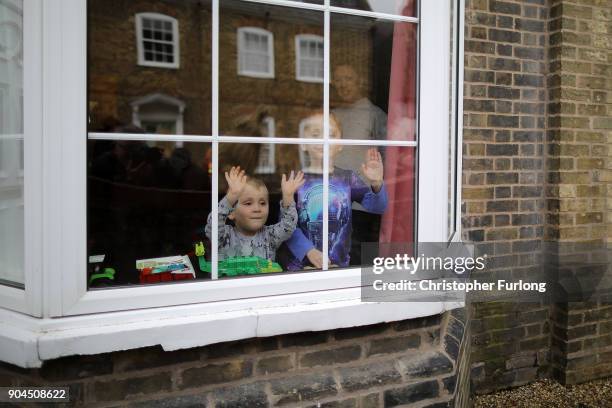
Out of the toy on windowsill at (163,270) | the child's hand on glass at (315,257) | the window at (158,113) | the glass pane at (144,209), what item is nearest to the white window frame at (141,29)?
the window at (158,113)

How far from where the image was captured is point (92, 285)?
5.97 ft

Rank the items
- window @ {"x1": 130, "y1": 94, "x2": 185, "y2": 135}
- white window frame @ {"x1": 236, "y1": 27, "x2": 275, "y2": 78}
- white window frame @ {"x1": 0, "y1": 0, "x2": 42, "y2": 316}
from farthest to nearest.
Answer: white window frame @ {"x1": 236, "y1": 27, "x2": 275, "y2": 78}, window @ {"x1": 130, "y1": 94, "x2": 185, "y2": 135}, white window frame @ {"x1": 0, "y1": 0, "x2": 42, "y2": 316}

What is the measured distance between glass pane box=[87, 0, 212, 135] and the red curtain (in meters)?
0.96

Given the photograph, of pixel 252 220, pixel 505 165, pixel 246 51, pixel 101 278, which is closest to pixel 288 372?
pixel 252 220

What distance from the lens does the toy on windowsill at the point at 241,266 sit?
209 cm

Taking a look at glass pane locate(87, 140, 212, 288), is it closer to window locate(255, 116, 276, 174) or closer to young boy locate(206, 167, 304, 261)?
young boy locate(206, 167, 304, 261)

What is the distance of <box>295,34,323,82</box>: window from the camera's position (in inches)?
117

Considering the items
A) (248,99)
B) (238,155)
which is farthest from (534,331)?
(248,99)

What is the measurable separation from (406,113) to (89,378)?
183 centimetres

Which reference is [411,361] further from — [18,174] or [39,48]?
[39,48]

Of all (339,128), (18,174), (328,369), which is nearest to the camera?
(18,174)

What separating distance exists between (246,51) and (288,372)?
2581mm

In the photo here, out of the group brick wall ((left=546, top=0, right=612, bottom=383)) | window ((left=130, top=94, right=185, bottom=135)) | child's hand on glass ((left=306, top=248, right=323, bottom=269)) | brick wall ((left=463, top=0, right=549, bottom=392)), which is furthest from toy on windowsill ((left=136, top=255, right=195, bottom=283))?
brick wall ((left=546, top=0, right=612, bottom=383))

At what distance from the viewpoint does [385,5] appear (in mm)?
2330
